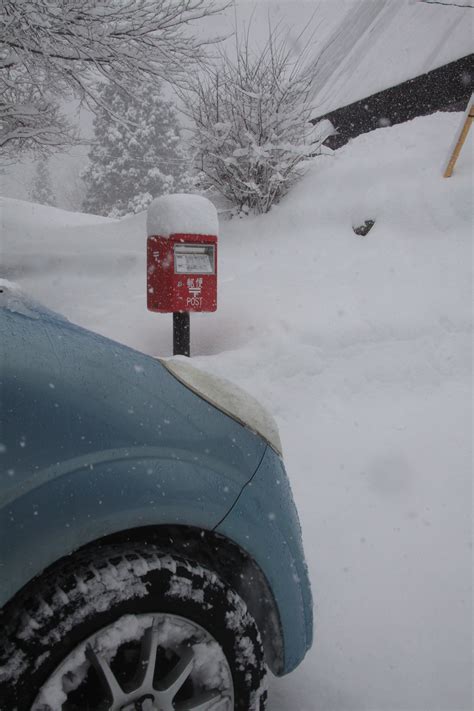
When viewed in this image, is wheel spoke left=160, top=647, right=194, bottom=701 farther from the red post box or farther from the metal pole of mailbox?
the metal pole of mailbox

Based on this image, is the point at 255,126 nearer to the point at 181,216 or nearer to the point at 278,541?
the point at 181,216

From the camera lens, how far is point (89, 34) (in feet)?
17.3

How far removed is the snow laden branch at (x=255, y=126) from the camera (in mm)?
7590

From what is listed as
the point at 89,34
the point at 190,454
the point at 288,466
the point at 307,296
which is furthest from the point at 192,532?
the point at 89,34

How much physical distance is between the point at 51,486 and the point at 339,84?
60.4 ft

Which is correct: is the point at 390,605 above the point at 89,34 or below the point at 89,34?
below

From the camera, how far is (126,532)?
1291mm

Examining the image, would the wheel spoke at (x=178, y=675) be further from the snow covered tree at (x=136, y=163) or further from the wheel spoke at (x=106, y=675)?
the snow covered tree at (x=136, y=163)

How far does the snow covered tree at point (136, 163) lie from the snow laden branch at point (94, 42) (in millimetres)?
25638

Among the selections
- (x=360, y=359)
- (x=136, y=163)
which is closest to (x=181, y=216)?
(x=360, y=359)

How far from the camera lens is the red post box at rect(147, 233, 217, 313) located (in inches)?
154

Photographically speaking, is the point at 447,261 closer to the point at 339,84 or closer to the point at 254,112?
the point at 254,112

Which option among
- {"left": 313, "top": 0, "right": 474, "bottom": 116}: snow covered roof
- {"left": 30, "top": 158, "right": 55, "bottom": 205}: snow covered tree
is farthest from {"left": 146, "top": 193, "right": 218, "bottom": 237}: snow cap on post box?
{"left": 30, "top": 158, "right": 55, "bottom": 205}: snow covered tree

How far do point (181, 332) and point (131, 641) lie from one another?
3.29 meters
